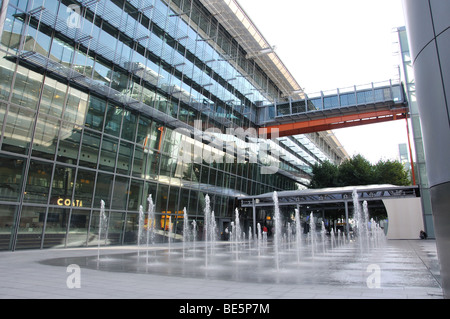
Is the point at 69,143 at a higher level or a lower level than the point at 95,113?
lower

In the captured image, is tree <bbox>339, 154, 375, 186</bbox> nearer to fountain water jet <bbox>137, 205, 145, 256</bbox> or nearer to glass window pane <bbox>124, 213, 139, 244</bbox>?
fountain water jet <bbox>137, 205, 145, 256</bbox>

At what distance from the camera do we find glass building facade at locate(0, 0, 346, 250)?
13.2 metres

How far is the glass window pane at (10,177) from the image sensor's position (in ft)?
41.1

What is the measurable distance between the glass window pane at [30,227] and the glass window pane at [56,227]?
12.4 inches

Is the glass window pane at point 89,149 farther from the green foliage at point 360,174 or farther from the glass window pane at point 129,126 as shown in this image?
the green foliage at point 360,174

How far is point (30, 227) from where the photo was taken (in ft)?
44.1

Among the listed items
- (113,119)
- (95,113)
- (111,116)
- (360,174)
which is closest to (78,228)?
(95,113)

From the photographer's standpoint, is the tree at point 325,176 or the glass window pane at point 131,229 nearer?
the glass window pane at point 131,229

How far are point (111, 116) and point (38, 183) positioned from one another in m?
5.48

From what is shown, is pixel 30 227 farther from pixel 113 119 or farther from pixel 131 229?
pixel 113 119

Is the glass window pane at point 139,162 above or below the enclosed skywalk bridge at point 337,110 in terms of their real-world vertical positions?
below

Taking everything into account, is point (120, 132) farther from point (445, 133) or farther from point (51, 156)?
point (445, 133)

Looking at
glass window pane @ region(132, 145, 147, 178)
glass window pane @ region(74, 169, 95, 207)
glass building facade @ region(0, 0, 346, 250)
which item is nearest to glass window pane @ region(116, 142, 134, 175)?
glass building facade @ region(0, 0, 346, 250)

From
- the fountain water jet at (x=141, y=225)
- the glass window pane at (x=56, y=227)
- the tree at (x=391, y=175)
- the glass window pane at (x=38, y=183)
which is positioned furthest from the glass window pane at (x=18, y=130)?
the tree at (x=391, y=175)
